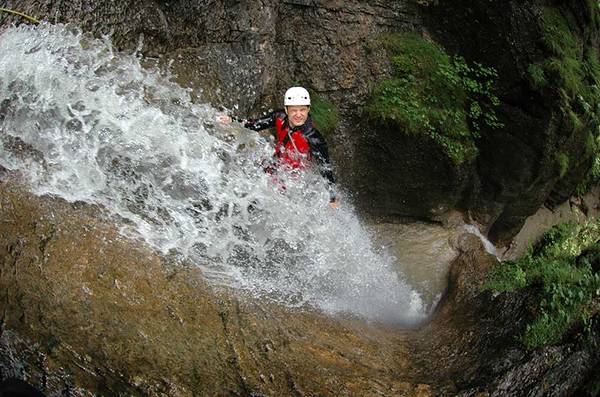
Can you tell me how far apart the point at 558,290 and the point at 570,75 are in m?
4.11

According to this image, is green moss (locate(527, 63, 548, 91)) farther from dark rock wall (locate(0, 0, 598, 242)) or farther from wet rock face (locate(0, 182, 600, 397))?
wet rock face (locate(0, 182, 600, 397))

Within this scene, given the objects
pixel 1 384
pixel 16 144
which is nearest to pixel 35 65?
pixel 16 144

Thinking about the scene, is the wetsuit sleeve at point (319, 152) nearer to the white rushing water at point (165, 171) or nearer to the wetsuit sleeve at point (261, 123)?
the white rushing water at point (165, 171)

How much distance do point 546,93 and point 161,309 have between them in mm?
6077

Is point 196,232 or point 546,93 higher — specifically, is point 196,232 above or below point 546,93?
below

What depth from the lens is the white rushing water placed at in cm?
506

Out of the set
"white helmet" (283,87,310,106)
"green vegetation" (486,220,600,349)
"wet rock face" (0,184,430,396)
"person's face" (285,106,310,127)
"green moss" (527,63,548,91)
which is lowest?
"wet rock face" (0,184,430,396)

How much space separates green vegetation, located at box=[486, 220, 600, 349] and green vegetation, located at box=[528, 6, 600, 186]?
2.42 meters

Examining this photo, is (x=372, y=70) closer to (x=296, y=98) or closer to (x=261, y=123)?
(x=296, y=98)

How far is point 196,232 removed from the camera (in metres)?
5.33

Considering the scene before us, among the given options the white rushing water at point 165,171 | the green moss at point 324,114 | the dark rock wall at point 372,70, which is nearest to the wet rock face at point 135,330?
the white rushing water at point 165,171

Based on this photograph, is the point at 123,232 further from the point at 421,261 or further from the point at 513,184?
the point at 513,184

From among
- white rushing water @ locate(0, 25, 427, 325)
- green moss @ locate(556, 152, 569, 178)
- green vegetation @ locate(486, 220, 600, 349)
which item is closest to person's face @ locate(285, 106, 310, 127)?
white rushing water @ locate(0, 25, 427, 325)

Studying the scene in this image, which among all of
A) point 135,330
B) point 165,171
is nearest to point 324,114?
point 165,171
